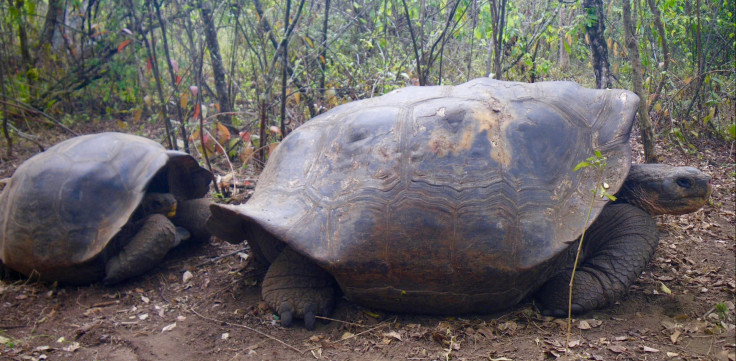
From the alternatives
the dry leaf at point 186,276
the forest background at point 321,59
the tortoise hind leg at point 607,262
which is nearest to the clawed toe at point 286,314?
the dry leaf at point 186,276

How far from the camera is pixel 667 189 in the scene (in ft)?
10.7

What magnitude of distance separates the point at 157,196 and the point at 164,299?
0.91 metres

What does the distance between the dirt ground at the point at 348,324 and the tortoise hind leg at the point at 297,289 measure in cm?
9

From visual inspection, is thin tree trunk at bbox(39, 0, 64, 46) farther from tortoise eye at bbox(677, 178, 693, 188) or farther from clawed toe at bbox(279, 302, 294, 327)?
tortoise eye at bbox(677, 178, 693, 188)

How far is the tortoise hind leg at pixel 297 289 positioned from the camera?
304 cm

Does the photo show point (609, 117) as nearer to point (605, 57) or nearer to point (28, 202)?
point (605, 57)

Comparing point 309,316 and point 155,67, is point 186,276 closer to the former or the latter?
point 309,316

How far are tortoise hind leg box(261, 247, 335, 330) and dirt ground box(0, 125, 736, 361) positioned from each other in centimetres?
9

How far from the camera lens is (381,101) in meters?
3.27

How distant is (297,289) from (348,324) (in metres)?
0.35

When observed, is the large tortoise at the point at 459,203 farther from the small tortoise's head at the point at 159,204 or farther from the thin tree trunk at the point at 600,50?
the thin tree trunk at the point at 600,50

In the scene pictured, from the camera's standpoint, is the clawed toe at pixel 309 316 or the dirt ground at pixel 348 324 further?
the clawed toe at pixel 309 316

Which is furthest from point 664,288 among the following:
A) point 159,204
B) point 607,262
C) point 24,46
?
point 24,46

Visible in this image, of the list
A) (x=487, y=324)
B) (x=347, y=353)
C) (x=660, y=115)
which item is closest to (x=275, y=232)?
(x=347, y=353)
